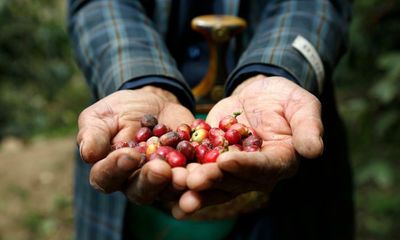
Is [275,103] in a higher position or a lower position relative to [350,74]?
higher

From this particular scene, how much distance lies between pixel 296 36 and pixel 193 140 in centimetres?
54

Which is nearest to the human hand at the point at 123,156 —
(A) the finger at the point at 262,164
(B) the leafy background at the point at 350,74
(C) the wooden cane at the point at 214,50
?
(A) the finger at the point at 262,164

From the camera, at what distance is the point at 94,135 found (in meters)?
1.34

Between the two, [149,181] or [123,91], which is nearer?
[149,181]

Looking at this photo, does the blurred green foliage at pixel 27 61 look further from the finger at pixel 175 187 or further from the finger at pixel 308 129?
the finger at pixel 308 129

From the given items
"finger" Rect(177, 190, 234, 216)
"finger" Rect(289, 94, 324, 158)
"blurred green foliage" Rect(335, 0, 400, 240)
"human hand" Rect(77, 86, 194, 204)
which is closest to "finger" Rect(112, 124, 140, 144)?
"human hand" Rect(77, 86, 194, 204)

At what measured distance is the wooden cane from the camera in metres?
1.89

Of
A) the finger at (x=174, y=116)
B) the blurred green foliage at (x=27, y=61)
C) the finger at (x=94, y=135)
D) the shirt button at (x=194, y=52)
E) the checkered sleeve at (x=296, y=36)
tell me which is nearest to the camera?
the finger at (x=94, y=135)

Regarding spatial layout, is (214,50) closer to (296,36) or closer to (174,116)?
(296,36)

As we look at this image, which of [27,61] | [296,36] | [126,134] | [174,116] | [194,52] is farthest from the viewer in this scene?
[27,61]

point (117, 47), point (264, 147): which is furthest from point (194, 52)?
point (264, 147)

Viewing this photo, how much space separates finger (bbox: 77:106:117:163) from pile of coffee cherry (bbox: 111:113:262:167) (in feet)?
0.19

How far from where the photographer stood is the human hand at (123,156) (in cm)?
125

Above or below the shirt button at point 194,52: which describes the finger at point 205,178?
above
